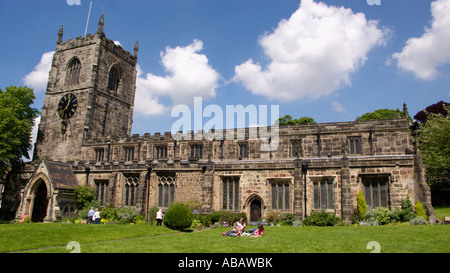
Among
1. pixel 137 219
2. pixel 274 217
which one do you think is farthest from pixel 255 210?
pixel 137 219

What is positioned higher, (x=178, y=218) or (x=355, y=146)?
(x=355, y=146)

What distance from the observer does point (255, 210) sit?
27.7 metres

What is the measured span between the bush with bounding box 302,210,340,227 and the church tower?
2936cm

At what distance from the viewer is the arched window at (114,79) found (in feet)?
161

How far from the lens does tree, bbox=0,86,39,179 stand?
39.4 metres

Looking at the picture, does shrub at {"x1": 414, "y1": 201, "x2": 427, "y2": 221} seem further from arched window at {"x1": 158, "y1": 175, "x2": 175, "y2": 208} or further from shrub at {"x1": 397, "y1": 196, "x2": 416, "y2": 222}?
arched window at {"x1": 158, "y1": 175, "x2": 175, "y2": 208}

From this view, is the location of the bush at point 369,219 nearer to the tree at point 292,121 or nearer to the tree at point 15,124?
the tree at point 292,121

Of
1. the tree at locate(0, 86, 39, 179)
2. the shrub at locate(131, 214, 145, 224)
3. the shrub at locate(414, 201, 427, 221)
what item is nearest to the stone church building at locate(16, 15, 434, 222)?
the shrub at locate(414, 201, 427, 221)

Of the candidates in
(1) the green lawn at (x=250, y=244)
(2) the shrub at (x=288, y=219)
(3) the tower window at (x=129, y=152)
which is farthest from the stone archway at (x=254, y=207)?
(3) the tower window at (x=129, y=152)

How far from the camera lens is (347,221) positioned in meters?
24.1

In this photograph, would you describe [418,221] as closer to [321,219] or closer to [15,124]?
[321,219]

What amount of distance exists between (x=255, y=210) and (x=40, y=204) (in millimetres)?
21501

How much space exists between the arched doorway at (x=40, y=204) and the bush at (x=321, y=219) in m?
25.3
